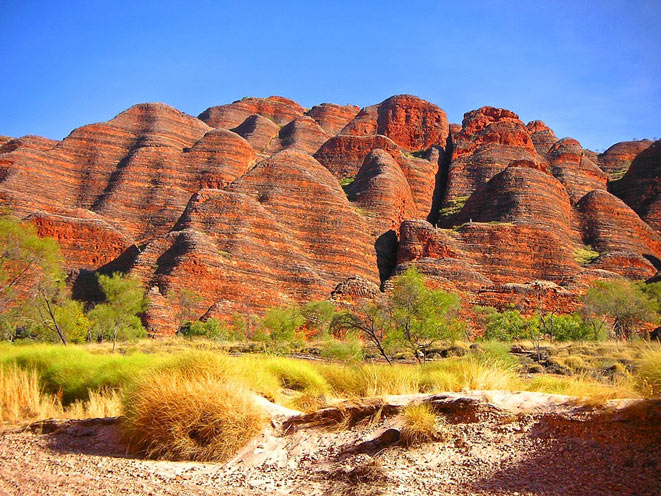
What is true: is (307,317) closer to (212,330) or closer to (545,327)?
(212,330)

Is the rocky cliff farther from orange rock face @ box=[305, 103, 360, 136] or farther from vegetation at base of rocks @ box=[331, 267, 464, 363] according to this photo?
vegetation at base of rocks @ box=[331, 267, 464, 363]

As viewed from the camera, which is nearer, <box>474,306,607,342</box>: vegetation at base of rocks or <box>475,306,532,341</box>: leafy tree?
<box>474,306,607,342</box>: vegetation at base of rocks

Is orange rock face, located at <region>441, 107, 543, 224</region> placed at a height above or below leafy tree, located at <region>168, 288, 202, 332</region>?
above

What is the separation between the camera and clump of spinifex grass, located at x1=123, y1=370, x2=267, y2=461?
7344 millimetres

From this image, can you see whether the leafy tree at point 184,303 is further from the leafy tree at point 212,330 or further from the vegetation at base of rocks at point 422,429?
the vegetation at base of rocks at point 422,429

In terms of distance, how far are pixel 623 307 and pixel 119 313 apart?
33690mm

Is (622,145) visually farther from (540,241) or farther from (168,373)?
(168,373)

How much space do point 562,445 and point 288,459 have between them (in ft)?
11.2

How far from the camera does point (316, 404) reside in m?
8.48

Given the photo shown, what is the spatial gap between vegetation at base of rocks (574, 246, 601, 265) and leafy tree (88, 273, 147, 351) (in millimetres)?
43120

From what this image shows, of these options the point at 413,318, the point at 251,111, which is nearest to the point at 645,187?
the point at 413,318

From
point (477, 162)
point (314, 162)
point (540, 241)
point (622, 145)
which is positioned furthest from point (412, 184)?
point (622, 145)

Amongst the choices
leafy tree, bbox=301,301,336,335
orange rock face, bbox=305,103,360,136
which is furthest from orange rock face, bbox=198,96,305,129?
leafy tree, bbox=301,301,336,335

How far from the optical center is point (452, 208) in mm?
68625
